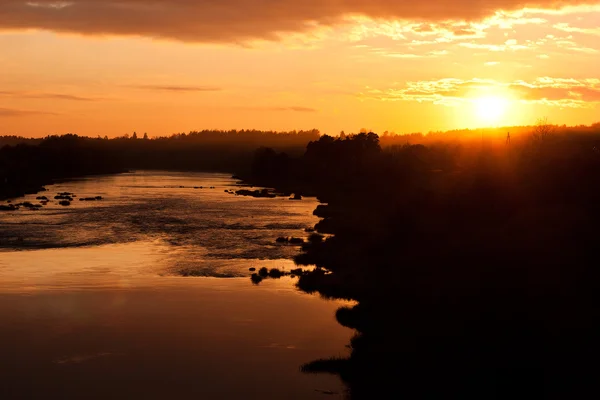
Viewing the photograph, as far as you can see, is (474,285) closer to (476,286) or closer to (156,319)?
(476,286)

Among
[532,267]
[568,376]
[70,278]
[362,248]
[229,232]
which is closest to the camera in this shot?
[568,376]

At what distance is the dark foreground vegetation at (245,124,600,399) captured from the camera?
101 feet

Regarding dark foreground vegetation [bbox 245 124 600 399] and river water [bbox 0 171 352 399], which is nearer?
dark foreground vegetation [bbox 245 124 600 399]

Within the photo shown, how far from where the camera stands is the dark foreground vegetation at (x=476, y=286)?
101ft

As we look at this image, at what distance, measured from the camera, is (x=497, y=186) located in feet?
218

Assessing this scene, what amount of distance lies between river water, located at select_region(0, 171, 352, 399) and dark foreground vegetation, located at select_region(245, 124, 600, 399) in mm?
2536

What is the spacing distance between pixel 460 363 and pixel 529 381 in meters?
3.25

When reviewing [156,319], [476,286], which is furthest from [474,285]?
[156,319]

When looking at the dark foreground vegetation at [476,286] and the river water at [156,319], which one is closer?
the dark foreground vegetation at [476,286]

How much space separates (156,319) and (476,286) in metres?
20.1

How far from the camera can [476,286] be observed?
43312 mm

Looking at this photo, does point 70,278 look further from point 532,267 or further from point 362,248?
point 532,267

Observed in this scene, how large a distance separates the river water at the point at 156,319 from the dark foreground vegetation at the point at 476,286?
2536mm

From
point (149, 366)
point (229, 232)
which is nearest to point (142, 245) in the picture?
point (229, 232)
